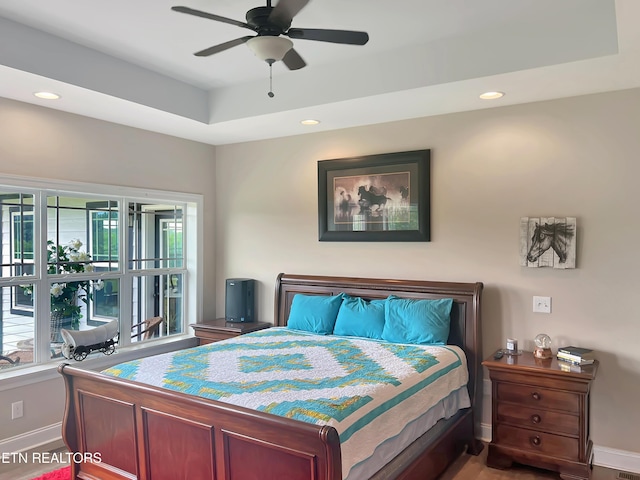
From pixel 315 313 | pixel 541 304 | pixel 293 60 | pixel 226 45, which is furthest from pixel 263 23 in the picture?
pixel 541 304

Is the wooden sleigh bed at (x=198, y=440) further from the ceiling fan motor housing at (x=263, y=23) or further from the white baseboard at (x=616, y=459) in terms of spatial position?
the ceiling fan motor housing at (x=263, y=23)

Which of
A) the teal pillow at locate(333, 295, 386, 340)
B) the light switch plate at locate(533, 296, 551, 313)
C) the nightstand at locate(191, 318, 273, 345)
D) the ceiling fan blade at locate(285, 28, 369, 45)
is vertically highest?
the ceiling fan blade at locate(285, 28, 369, 45)

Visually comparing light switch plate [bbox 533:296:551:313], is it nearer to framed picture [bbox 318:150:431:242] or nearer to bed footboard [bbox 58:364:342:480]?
framed picture [bbox 318:150:431:242]

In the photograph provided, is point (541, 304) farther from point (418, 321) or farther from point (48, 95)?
point (48, 95)

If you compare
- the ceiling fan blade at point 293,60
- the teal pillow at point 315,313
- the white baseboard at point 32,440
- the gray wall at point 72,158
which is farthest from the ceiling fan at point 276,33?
the white baseboard at point 32,440

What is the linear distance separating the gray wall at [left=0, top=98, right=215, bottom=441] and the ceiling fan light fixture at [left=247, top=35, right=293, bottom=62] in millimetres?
2168

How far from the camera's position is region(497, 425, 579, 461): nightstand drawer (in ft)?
9.75

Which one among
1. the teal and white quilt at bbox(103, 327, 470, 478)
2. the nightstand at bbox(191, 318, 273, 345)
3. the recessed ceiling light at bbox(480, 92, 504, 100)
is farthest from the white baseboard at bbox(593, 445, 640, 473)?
the nightstand at bbox(191, 318, 273, 345)

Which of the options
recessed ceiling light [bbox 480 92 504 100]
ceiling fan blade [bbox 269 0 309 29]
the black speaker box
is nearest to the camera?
ceiling fan blade [bbox 269 0 309 29]

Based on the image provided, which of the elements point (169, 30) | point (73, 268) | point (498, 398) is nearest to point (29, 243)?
point (73, 268)

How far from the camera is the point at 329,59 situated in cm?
347

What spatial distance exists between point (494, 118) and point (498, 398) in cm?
204

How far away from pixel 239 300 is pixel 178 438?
2.39m

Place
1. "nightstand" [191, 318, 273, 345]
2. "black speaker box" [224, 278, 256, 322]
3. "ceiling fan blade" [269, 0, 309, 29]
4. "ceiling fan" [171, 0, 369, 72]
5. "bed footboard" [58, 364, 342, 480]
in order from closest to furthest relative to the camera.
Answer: "bed footboard" [58, 364, 342, 480] < "ceiling fan blade" [269, 0, 309, 29] < "ceiling fan" [171, 0, 369, 72] < "nightstand" [191, 318, 273, 345] < "black speaker box" [224, 278, 256, 322]
